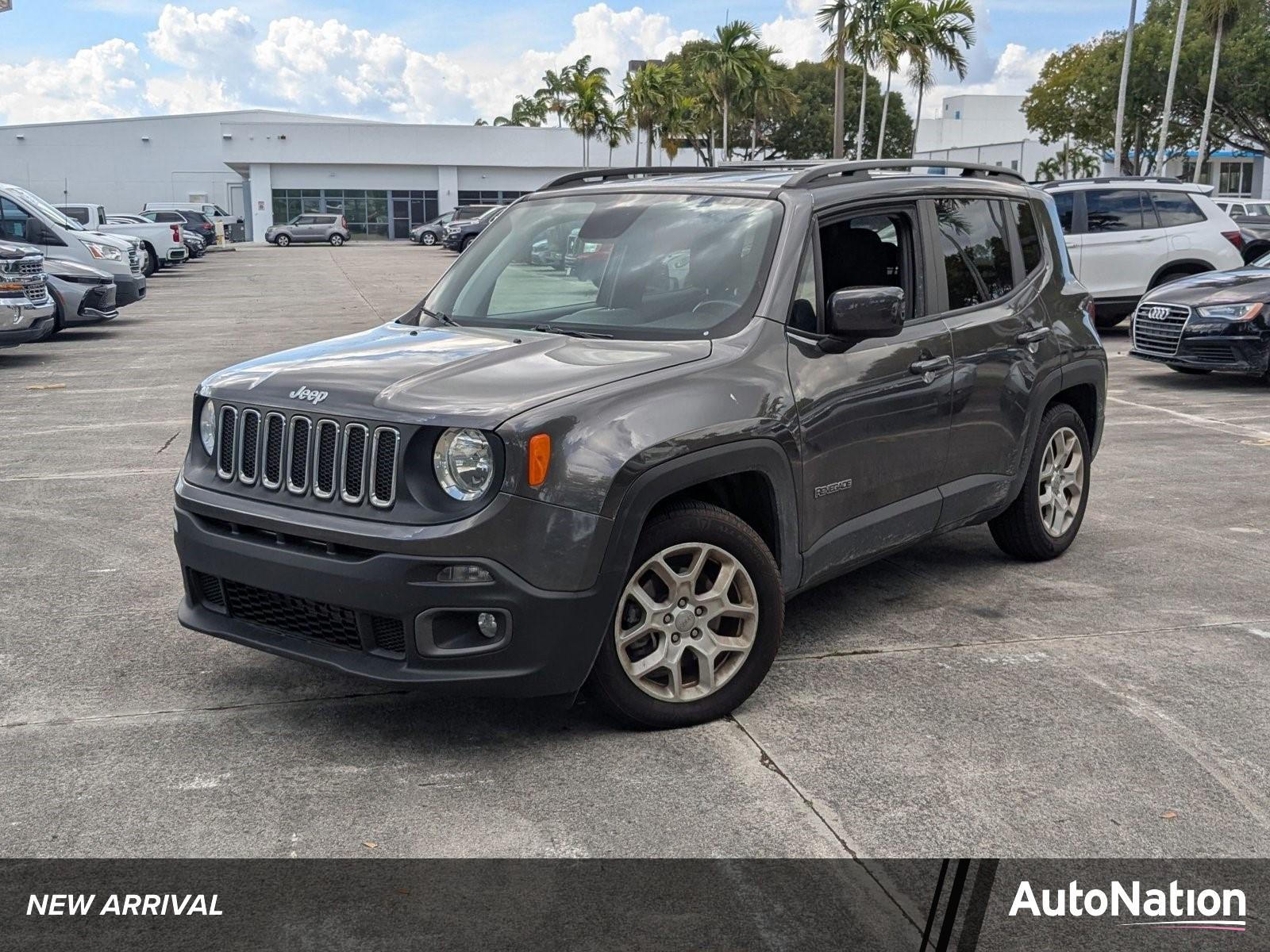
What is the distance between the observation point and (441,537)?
12.7ft

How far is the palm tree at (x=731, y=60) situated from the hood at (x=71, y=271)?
4142 cm

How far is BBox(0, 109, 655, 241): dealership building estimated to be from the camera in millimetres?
76250

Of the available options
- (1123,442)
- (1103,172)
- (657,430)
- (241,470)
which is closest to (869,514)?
(657,430)

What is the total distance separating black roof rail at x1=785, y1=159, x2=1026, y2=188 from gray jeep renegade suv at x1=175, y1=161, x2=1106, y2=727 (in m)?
0.02

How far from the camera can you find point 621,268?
5184 mm

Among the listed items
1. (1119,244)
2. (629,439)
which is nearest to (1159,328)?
(1119,244)

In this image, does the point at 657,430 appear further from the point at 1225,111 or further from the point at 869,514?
the point at 1225,111

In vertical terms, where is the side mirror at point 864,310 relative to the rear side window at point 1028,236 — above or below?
below

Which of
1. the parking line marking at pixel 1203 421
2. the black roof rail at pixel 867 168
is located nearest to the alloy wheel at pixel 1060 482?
the black roof rail at pixel 867 168

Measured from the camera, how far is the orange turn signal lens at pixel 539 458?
12.8 ft

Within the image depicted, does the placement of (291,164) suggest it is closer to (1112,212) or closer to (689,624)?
(1112,212)

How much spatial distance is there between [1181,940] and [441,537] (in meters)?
2.17

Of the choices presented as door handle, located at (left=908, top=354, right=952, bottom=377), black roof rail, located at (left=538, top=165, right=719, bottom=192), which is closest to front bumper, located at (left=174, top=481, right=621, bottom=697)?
door handle, located at (left=908, top=354, right=952, bottom=377)

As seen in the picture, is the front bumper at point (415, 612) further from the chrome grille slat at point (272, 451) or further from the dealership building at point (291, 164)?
the dealership building at point (291, 164)
